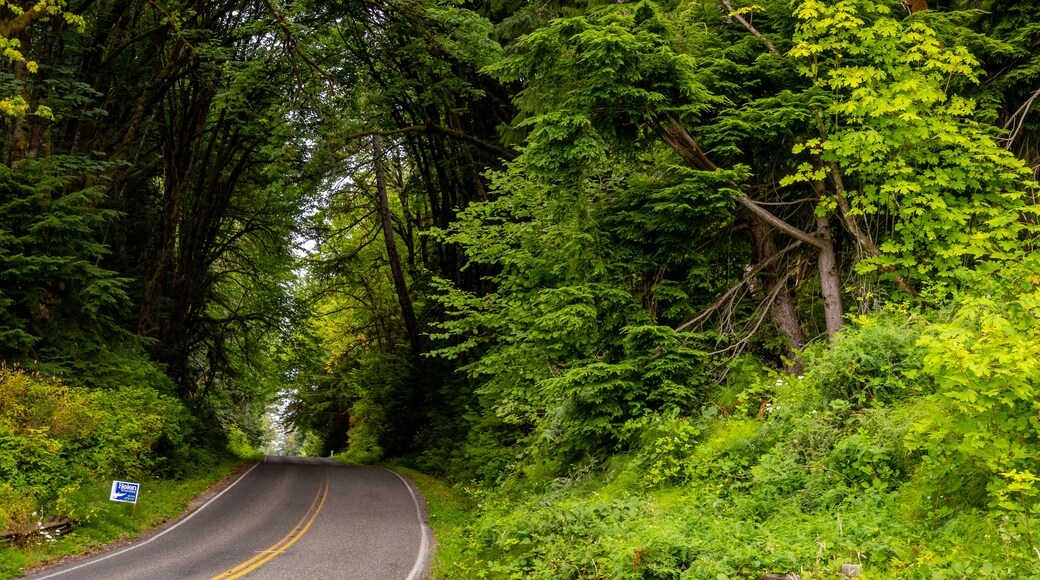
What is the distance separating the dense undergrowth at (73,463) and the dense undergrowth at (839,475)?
6.21m

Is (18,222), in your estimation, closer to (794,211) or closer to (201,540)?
(201,540)

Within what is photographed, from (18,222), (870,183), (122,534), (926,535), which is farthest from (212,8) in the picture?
(926,535)

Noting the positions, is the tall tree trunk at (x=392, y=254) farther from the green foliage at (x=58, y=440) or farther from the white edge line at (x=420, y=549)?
the green foliage at (x=58, y=440)

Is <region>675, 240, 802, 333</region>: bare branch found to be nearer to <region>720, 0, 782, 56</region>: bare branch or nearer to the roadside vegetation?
the roadside vegetation

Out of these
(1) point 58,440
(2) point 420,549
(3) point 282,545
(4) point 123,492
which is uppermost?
(1) point 58,440

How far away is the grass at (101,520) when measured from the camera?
9688mm

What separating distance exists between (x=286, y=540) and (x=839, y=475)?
9.69 metres

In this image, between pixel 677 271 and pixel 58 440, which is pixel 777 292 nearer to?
pixel 677 271

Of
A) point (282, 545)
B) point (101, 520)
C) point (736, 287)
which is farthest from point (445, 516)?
point (736, 287)

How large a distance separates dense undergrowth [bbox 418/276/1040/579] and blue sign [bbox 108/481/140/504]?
6.39 metres

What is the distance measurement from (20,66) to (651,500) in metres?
15.5

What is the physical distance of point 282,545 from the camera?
38.8 feet

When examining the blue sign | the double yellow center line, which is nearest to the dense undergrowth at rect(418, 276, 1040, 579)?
the double yellow center line

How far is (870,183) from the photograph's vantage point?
9406 millimetres
